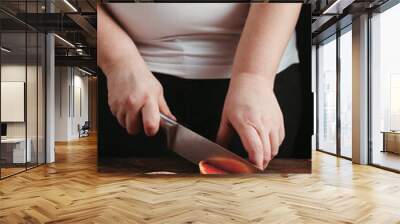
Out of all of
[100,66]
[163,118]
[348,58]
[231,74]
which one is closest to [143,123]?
[163,118]

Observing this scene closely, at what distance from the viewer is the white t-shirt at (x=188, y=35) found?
242 inches

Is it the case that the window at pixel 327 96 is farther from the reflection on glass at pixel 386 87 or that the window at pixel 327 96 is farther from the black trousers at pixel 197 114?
the black trousers at pixel 197 114

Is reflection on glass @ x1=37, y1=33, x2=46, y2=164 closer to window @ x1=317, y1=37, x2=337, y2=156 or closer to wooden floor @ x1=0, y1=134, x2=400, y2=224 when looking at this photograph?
wooden floor @ x1=0, y1=134, x2=400, y2=224

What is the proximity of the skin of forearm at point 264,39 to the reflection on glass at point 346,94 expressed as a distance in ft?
9.66

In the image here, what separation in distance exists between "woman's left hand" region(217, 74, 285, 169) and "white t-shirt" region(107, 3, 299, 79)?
45cm

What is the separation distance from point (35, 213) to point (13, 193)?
1.25 m

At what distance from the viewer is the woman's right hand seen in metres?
6.10

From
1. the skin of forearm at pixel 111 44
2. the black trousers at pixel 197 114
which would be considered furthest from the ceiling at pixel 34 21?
the black trousers at pixel 197 114

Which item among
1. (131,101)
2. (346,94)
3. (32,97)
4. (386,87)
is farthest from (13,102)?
(346,94)

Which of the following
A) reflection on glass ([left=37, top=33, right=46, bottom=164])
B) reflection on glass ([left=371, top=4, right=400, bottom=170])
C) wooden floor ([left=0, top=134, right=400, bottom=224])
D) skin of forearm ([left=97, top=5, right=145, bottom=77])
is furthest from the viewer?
reflection on glass ([left=37, top=33, right=46, bottom=164])

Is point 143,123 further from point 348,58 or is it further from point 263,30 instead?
point 348,58

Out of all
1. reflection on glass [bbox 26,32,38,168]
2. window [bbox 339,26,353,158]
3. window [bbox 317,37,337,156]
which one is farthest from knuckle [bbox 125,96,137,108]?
window [bbox 317,37,337,156]

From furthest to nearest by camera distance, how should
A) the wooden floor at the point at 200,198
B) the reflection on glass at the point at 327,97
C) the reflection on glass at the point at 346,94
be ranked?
1. the reflection on glass at the point at 327,97
2. the reflection on glass at the point at 346,94
3. the wooden floor at the point at 200,198

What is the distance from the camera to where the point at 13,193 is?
16.5 feet
